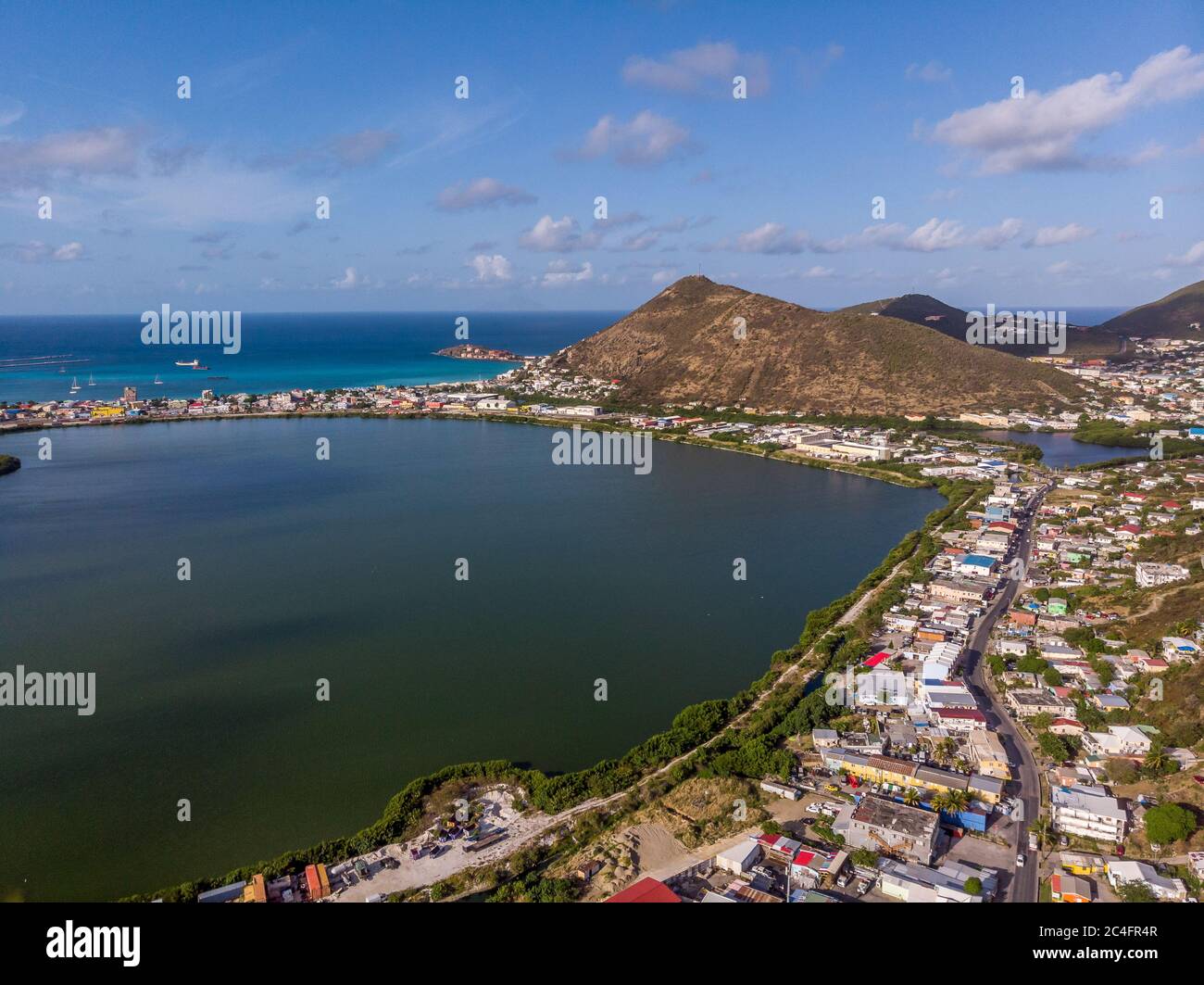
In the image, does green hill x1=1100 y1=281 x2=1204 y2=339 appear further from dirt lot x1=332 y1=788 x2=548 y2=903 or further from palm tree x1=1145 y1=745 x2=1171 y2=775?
dirt lot x1=332 y1=788 x2=548 y2=903

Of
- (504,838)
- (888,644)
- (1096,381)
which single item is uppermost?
(1096,381)

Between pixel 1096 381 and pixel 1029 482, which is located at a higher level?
pixel 1096 381

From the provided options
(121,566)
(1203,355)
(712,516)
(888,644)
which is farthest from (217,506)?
(1203,355)

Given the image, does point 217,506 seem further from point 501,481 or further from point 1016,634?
point 1016,634

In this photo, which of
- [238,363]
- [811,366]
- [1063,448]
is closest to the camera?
[1063,448]

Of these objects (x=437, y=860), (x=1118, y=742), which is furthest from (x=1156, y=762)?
(x=437, y=860)

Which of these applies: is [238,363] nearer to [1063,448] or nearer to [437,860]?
[1063,448]
